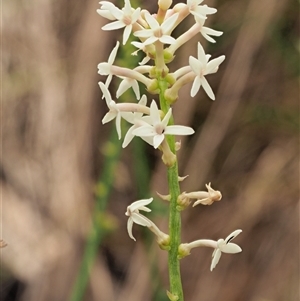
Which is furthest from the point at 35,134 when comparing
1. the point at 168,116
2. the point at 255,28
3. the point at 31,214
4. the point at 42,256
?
the point at 168,116

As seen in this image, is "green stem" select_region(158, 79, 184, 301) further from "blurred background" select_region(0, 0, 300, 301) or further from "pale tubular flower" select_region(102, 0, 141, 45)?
"blurred background" select_region(0, 0, 300, 301)

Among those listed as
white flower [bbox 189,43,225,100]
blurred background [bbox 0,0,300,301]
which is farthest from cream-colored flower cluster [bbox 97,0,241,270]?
blurred background [bbox 0,0,300,301]

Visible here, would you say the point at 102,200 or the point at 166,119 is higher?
the point at 166,119

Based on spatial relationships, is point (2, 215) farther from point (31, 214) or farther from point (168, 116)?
point (168, 116)

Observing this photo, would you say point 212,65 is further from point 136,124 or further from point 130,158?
point 130,158

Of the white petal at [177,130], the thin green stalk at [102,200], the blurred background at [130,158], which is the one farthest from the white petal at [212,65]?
the blurred background at [130,158]

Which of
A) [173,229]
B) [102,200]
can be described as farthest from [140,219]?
[102,200]
